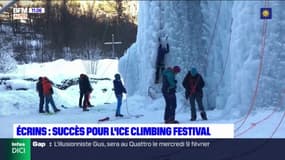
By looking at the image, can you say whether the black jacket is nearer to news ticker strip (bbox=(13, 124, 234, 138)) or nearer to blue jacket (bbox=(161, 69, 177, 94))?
blue jacket (bbox=(161, 69, 177, 94))

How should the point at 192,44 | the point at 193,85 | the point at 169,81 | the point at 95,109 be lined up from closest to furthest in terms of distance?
the point at 169,81
the point at 193,85
the point at 95,109
the point at 192,44

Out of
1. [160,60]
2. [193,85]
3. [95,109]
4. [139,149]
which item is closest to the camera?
[139,149]

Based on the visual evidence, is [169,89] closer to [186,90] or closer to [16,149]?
[186,90]

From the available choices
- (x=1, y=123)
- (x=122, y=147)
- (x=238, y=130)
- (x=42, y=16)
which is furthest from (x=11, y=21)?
(x=238, y=130)

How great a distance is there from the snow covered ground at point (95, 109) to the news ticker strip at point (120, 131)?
21 centimetres

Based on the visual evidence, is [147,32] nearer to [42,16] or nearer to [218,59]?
[218,59]

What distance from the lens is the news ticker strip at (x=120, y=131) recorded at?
14.0ft

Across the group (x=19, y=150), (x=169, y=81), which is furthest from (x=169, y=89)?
(x=19, y=150)

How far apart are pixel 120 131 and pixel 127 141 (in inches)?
4.1

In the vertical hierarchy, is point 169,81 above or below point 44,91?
above

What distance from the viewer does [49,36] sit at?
20.1ft

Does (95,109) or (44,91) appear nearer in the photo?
(44,91)

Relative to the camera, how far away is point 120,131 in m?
4.35

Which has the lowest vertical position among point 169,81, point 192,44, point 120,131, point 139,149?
point 139,149
